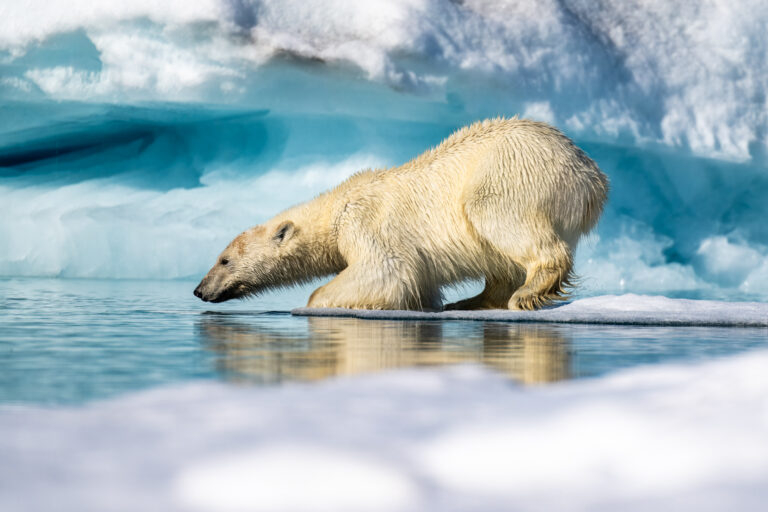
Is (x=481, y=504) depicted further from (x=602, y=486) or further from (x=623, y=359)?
(x=623, y=359)

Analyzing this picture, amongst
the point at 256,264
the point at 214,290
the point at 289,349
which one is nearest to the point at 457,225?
the point at 256,264

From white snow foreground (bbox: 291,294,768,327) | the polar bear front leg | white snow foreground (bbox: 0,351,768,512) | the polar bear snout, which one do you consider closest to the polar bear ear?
the polar bear snout

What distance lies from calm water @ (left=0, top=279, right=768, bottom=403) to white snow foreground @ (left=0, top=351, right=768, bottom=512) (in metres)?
0.43

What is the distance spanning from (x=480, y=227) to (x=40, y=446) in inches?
Answer: 196

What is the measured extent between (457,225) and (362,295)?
97cm

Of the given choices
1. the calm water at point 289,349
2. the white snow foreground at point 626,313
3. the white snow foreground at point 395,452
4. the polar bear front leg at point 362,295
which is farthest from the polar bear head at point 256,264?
the white snow foreground at point 395,452

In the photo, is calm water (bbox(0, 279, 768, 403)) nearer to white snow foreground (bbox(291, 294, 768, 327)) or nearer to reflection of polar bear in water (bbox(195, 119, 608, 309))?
white snow foreground (bbox(291, 294, 768, 327))

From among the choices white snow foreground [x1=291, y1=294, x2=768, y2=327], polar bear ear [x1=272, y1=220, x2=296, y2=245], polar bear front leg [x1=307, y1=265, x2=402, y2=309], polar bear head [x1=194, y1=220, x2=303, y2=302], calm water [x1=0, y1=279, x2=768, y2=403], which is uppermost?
polar bear ear [x1=272, y1=220, x2=296, y2=245]

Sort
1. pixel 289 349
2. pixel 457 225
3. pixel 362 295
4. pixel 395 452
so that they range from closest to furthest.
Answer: pixel 395 452 → pixel 289 349 → pixel 362 295 → pixel 457 225

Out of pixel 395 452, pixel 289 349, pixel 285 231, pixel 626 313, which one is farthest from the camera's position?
pixel 285 231

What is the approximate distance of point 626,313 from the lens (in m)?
5.24

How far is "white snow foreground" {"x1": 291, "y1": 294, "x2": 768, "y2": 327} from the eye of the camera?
16.3 ft

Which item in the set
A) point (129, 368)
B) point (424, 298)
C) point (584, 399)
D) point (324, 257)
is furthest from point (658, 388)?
point (324, 257)

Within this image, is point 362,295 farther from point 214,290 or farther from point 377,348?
point 377,348
